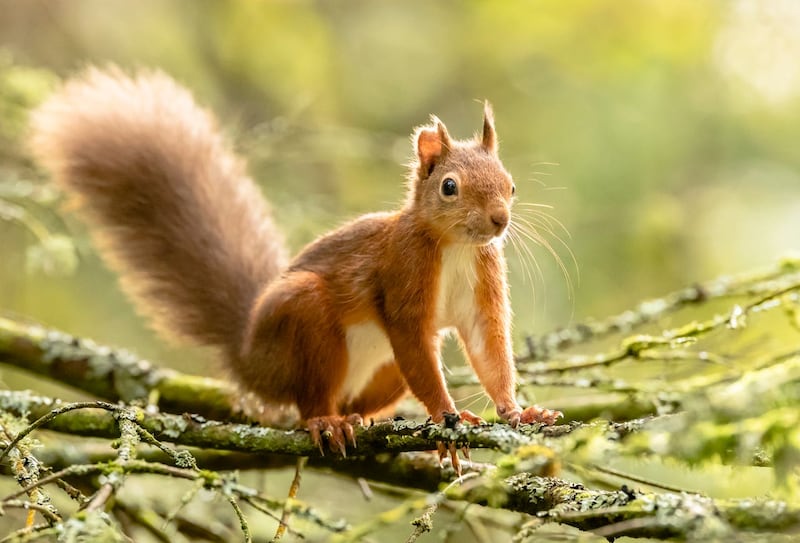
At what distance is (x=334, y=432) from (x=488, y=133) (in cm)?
98

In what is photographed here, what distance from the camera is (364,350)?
291cm

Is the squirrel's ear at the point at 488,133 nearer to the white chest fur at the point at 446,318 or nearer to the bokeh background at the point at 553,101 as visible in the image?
the white chest fur at the point at 446,318

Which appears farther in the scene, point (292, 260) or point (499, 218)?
point (292, 260)

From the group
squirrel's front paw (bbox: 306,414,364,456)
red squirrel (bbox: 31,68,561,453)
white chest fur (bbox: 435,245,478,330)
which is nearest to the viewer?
squirrel's front paw (bbox: 306,414,364,456)

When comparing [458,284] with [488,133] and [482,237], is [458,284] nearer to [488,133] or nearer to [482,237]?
[482,237]

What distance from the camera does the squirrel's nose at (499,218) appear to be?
2543mm

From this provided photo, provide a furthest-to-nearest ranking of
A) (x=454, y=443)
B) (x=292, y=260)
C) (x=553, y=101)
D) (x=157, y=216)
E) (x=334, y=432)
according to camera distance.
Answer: (x=553, y=101), (x=157, y=216), (x=292, y=260), (x=334, y=432), (x=454, y=443)

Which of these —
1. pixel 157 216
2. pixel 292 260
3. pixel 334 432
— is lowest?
pixel 334 432

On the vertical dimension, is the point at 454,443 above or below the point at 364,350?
below

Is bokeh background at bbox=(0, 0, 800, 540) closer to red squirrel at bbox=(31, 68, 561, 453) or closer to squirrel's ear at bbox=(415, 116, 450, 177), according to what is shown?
red squirrel at bbox=(31, 68, 561, 453)

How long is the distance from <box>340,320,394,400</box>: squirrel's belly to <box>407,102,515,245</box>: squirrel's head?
1.20 feet

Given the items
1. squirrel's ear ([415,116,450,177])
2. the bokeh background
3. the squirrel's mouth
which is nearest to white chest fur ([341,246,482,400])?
the squirrel's mouth

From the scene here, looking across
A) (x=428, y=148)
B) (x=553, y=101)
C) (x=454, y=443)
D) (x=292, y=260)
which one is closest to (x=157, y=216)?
(x=292, y=260)

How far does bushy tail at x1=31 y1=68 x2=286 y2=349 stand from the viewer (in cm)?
334
